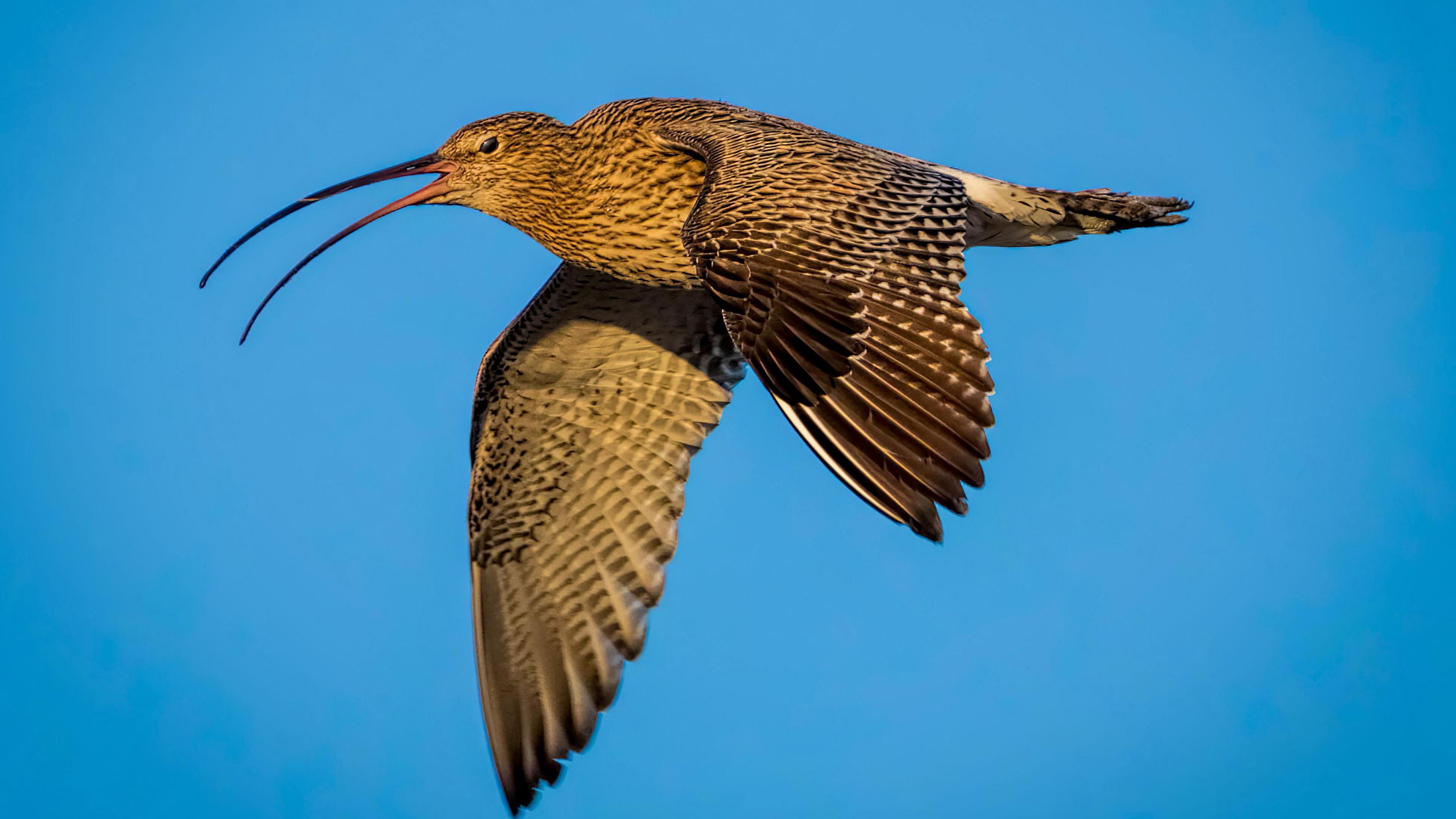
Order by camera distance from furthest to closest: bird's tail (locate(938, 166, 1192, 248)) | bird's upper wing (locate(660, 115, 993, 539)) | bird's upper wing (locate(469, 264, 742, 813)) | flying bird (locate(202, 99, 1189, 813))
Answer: bird's upper wing (locate(469, 264, 742, 813)), bird's tail (locate(938, 166, 1192, 248)), flying bird (locate(202, 99, 1189, 813)), bird's upper wing (locate(660, 115, 993, 539))

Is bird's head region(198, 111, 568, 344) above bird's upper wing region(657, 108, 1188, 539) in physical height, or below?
above

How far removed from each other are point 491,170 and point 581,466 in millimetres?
2134

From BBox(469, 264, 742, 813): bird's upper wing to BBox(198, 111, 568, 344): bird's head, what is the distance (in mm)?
769

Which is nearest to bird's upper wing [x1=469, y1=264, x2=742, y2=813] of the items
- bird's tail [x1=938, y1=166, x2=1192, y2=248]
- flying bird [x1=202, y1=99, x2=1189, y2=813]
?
flying bird [x1=202, y1=99, x2=1189, y2=813]

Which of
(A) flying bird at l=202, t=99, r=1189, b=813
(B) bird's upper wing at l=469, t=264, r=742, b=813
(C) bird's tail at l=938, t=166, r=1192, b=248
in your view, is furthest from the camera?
(B) bird's upper wing at l=469, t=264, r=742, b=813

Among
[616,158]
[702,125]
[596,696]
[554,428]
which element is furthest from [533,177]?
[596,696]

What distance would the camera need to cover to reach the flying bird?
575cm

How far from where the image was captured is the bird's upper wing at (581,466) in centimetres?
890

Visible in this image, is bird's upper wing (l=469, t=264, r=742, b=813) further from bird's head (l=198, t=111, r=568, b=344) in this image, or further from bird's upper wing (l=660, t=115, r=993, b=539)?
bird's upper wing (l=660, t=115, r=993, b=539)

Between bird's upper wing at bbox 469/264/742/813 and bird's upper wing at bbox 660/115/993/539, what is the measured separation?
6.87 feet

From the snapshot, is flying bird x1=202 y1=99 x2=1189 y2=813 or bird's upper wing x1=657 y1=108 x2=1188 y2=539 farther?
flying bird x1=202 y1=99 x2=1189 y2=813

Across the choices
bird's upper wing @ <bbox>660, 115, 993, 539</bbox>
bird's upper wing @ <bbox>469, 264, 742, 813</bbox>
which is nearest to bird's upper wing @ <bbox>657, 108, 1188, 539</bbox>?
bird's upper wing @ <bbox>660, 115, 993, 539</bbox>

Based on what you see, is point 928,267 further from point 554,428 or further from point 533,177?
point 554,428

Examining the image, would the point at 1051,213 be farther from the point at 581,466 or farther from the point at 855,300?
the point at 581,466
